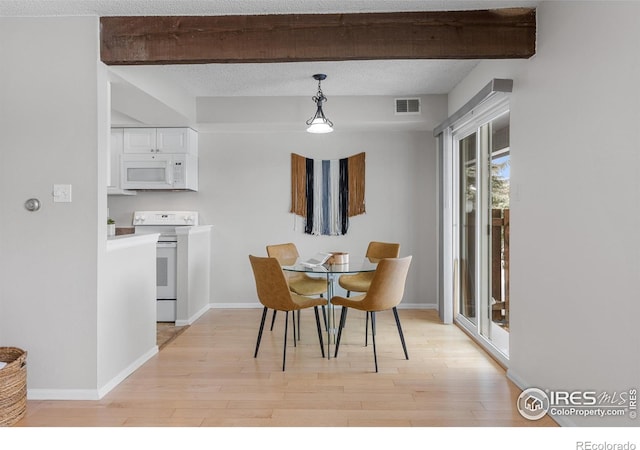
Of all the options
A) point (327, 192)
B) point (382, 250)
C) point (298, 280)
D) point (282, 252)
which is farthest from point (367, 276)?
point (327, 192)

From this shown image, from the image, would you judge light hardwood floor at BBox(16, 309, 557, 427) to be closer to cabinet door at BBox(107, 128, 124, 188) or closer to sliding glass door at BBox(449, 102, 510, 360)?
sliding glass door at BBox(449, 102, 510, 360)

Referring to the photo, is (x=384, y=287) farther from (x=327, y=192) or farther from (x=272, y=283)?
(x=327, y=192)

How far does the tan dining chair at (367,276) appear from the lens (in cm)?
387

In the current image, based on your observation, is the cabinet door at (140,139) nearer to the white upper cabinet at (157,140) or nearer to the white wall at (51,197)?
the white upper cabinet at (157,140)

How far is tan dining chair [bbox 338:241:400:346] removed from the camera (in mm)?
3869

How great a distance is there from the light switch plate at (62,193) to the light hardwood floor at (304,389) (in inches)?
47.2

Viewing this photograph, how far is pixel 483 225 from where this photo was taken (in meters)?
3.74

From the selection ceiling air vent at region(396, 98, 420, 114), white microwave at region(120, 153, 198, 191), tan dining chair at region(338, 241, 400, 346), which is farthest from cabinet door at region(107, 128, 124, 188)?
ceiling air vent at region(396, 98, 420, 114)

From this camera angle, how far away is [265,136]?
5285 mm

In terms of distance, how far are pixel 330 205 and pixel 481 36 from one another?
2.92 meters

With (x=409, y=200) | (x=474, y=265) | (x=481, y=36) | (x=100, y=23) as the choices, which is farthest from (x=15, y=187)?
(x=409, y=200)

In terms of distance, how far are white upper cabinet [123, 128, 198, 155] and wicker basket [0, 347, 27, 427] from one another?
2856 millimetres

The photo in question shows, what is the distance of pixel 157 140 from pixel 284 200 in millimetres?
1551
